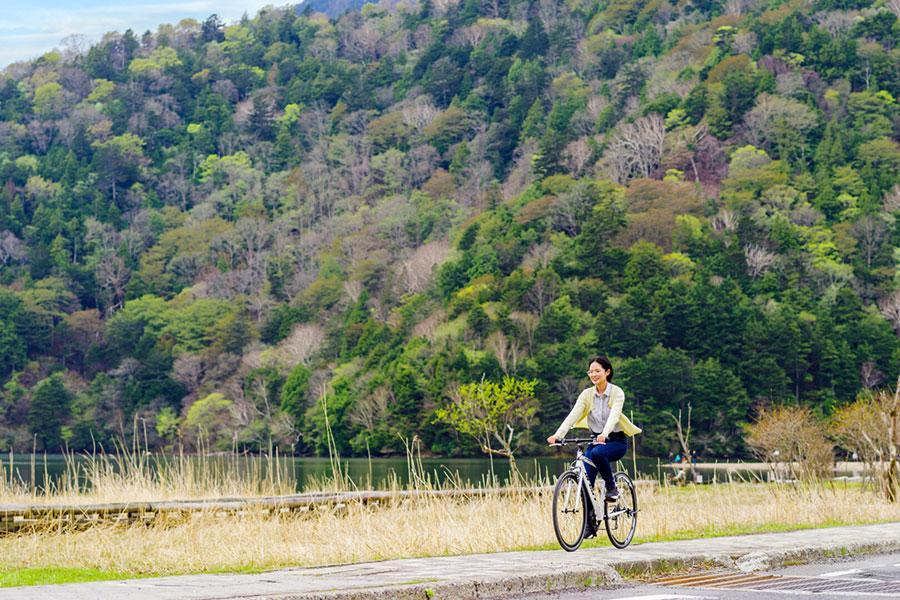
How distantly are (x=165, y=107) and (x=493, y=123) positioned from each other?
4499 cm

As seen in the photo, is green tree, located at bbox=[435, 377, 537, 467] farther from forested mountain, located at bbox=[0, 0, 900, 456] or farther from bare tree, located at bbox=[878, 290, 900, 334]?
bare tree, located at bbox=[878, 290, 900, 334]

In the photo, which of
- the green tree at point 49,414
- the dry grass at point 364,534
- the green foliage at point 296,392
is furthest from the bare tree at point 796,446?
the green tree at point 49,414

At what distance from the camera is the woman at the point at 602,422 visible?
35.4 feet

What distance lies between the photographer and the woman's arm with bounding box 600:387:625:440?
420 inches

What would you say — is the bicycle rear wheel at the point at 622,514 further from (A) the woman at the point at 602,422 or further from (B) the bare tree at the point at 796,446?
(B) the bare tree at the point at 796,446

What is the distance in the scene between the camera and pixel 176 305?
110688 millimetres

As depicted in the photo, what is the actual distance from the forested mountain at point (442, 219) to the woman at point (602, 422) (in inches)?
1150

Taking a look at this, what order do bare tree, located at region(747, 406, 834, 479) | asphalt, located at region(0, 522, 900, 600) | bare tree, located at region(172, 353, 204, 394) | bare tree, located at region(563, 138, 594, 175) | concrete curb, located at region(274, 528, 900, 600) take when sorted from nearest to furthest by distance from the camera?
asphalt, located at region(0, 522, 900, 600), concrete curb, located at region(274, 528, 900, 600), bare tree, located at region(747, 406, 834, 479), bare tree, located at region(172, 353, 204, 394), bare tree, located at region(563, 138, 594, 175)

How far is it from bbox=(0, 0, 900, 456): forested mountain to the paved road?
30160 mm

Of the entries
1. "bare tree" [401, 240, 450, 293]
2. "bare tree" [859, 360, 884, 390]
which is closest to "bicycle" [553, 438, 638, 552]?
"bare tree" [859, 360, 884, 390]

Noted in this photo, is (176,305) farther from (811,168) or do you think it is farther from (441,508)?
(441,508)

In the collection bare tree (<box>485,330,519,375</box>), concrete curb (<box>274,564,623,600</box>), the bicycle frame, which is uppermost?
bare tree (<box>485,330,519,375</box>)

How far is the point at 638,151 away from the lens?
109 m

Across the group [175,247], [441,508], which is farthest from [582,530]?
[175,247]
